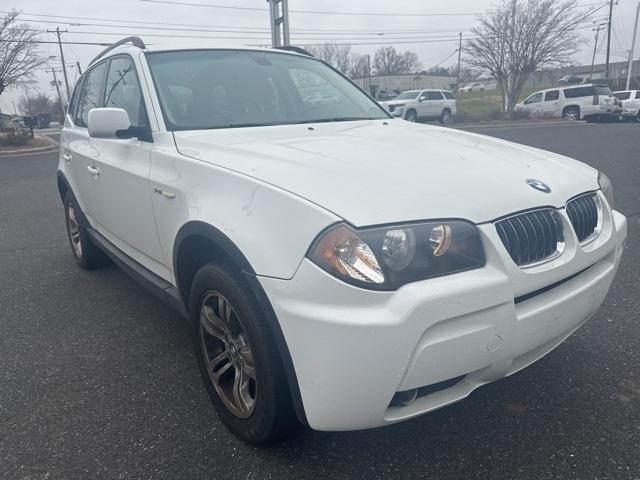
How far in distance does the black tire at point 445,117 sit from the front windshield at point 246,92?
23970mm

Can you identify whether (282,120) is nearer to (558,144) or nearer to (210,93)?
(210,93)

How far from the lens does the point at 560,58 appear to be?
87.9 feet

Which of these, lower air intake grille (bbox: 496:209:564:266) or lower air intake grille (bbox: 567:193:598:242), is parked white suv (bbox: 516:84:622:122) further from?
lower air intake grille (bbox: 496:209:564:266)

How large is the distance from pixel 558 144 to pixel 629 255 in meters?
10.3

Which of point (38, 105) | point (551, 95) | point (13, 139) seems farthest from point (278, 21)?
point (38, 105)

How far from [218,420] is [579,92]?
87.7 feet

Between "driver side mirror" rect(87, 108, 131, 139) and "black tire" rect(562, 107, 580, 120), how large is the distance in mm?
26049

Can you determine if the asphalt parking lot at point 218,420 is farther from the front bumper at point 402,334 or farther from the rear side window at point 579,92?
the rear side window at point 579,92

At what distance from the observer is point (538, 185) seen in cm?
195

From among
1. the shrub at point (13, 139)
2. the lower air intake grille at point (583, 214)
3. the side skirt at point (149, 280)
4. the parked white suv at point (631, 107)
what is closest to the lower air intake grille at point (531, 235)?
the lower air intake grille at point (583, 214)

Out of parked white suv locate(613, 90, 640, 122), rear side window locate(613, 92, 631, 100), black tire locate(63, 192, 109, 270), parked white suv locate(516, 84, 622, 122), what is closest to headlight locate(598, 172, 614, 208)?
black tire locate(63, 192, 109, 270)

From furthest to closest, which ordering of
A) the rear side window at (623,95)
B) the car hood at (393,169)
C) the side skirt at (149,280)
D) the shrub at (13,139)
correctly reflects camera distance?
the rear side window at (623,95) < the shrub at (13,139) < the side skirt at (149,280) < the car hood at (393,169)

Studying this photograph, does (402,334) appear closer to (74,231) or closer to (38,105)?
(74,231)

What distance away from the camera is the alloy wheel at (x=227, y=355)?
195cm
